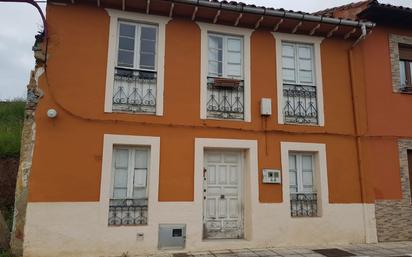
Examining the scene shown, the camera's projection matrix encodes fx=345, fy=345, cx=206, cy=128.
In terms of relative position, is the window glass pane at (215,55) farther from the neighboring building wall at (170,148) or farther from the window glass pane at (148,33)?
the window glass pane at (148,33)

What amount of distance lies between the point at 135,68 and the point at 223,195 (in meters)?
3.75

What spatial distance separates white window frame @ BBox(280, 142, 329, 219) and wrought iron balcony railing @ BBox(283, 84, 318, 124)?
2.16 feet

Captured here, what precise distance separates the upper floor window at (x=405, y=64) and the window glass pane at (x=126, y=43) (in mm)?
7701

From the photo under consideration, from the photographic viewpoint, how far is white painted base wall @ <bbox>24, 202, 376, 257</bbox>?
279 inches

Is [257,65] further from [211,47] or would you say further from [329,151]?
[329,151]

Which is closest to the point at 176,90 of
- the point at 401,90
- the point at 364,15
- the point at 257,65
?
the point at 257,65

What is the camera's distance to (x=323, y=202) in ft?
28.8

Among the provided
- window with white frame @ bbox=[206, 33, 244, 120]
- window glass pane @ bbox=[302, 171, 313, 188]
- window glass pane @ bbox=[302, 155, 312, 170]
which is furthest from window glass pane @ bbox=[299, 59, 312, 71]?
window glass pane @ bbox=[302, 171, 313, 188]

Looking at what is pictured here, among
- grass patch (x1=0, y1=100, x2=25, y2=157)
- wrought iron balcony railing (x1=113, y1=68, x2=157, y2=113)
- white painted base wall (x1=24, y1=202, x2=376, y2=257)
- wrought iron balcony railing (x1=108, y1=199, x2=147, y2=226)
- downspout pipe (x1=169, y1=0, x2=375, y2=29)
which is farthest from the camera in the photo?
grass patch (x1=0, y1=100, x2=25, y2=157)

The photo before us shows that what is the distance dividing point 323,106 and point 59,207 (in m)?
6.88

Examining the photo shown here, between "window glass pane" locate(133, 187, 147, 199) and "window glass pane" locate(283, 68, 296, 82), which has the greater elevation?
"window glass pane" locate(283, 68, 296, 82)

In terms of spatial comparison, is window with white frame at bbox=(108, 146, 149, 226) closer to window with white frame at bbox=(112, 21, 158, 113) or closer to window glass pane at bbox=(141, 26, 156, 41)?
window with white frame at bbox=(112, 21, 158, 113)

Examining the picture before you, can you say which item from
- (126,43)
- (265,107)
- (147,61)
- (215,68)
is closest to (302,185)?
(265,107)

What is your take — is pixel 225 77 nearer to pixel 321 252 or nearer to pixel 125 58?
pixel 125 58
